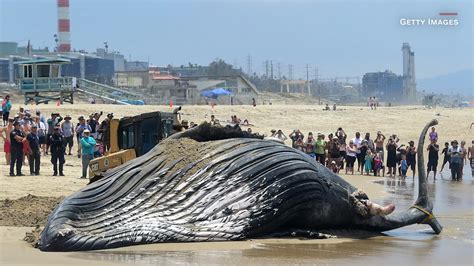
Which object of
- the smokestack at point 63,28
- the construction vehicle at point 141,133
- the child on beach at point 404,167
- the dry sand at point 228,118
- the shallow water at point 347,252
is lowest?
the child on beach at point 404,167

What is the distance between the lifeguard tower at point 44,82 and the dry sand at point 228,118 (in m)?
6.13

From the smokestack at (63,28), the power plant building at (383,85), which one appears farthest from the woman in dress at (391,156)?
the power plant building at (383,85)

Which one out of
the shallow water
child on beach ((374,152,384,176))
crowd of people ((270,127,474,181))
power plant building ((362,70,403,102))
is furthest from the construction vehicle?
power plant building ((362,70,403,102))

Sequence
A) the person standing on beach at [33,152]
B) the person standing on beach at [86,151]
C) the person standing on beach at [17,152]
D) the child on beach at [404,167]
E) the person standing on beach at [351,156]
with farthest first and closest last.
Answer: the person standing on beach at [351,156] → the child on beach at [404,167] → the person standing on beach at [86,151] → the person standing on beach at [33,152] → the person standing on beach at [17,152]

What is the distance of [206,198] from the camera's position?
12.1 metres

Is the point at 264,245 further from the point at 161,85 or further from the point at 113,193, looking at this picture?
the point at 161,85

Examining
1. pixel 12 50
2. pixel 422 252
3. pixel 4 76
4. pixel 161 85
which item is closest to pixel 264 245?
pixel 422 252

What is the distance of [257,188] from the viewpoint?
40.9ft

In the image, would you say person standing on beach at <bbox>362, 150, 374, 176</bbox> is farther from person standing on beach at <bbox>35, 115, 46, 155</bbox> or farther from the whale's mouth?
the whale's mouth

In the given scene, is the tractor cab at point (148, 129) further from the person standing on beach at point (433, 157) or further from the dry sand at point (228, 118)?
the person standing on beach at point (433, 157)

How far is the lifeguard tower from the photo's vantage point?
53656 mm

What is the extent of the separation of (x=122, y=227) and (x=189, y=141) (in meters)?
2.26

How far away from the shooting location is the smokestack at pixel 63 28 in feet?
410

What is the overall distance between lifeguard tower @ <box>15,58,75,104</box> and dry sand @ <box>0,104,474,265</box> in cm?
613
